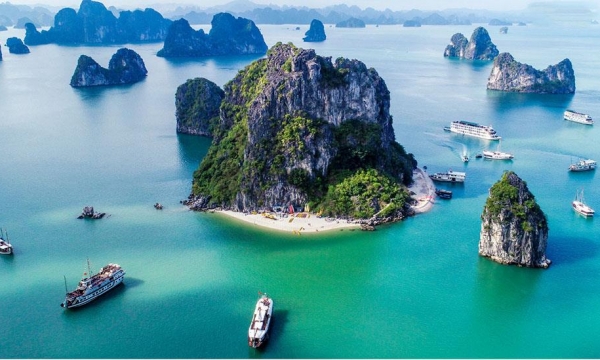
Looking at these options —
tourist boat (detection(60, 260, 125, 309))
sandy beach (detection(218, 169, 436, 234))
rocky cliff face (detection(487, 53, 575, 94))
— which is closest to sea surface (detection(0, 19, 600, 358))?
tourist boat (detection(60, 260, 125, 309))

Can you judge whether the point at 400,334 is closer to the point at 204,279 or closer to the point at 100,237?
the point at 204,279

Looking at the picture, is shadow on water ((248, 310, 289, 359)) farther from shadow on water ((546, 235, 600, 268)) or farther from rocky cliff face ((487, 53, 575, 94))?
rocky cliff face ((487, 53, 575, 94))

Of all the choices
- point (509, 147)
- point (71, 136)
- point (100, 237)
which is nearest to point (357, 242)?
point (100, 237)

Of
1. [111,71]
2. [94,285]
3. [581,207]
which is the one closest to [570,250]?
[581,207]

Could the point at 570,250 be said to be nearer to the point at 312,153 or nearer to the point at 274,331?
the point at 312,153

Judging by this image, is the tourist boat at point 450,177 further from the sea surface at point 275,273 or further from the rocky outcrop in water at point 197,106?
the rocky outcrop in water at point 197,106

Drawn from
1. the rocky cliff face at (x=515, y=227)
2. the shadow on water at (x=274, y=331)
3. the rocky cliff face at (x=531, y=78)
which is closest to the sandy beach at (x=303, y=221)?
the rocky cliff face at (x=515, y=227)
